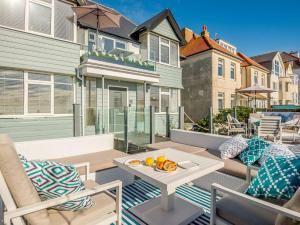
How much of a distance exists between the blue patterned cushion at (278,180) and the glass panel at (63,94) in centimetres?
710

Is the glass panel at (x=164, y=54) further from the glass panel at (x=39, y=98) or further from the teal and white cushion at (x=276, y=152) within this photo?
the teal and white cushion at (x=276, y=152)

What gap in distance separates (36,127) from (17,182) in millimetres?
5997

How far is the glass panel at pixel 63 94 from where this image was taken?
720 cm

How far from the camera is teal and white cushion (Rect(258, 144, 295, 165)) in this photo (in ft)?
9.25

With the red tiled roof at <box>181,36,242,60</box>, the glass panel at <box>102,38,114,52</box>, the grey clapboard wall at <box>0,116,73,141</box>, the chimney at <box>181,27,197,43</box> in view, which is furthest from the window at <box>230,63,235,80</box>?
the grey clapboard wall at <box>0,116,73,141</box>

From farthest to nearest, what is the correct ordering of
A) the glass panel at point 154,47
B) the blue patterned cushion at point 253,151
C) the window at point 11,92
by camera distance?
the glass panel at point 154,47 < the window at point 11,92 < the blue patterned cushion at point 253,151

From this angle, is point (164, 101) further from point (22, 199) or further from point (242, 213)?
point (22, 199)

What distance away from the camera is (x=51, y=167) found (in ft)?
5.39

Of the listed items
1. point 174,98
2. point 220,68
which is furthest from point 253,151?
point 220,68

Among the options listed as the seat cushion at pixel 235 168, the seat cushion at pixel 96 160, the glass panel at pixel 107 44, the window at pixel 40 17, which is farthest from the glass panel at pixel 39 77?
the seat cushion at pixel 235 168

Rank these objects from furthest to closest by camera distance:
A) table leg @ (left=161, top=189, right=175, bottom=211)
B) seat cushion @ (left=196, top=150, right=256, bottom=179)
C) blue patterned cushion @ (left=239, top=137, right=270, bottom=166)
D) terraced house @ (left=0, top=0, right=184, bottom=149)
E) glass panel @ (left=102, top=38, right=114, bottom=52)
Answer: glass panel @ (left=102, top=38, right=114, bottom=52) → terraced house @ (left=0, top=0, right=184, bottom=149) → blue patterned cushion @ (left=239, top=137, right=270, bottom=166) → seat cushion @ (left=196, top=150, right=256, bottom=179) → table leg @ (left=161, top=189, right=175, bottom=211)

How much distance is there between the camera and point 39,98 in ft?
22.2

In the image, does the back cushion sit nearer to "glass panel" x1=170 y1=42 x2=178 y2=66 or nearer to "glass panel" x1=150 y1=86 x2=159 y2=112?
"glass panel" x1=150 y1=86 x2=159 y2=112

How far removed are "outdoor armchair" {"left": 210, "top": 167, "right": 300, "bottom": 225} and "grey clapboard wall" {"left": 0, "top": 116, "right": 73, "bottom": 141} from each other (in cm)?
667
